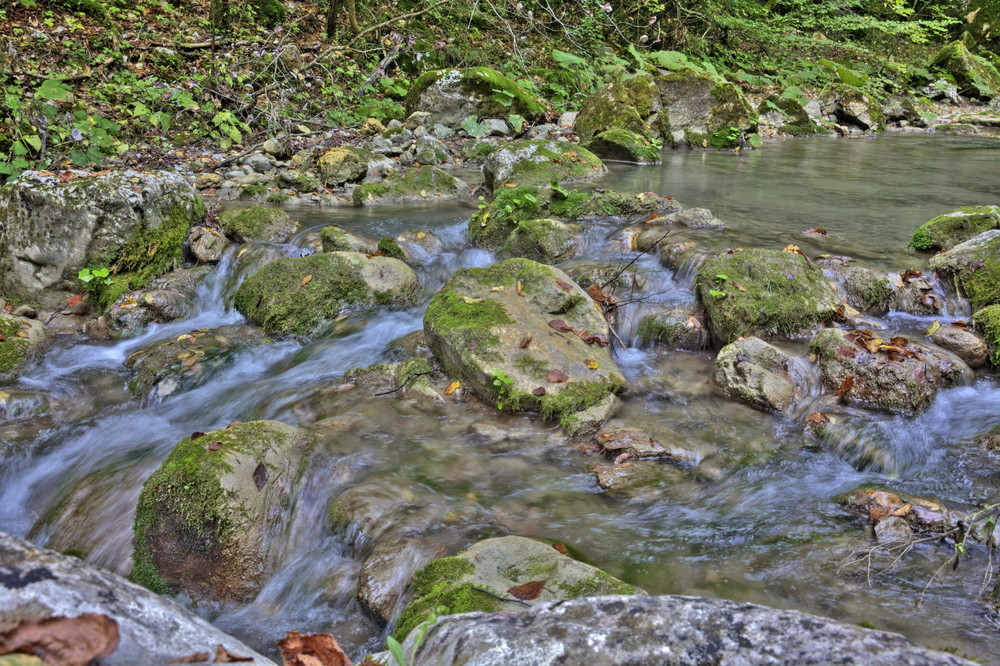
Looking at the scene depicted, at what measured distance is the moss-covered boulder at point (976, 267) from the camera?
541 cm

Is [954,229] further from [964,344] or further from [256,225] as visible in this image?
[256,225]

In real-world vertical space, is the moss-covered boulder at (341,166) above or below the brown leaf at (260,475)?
above

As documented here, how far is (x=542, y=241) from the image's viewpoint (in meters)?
6.93

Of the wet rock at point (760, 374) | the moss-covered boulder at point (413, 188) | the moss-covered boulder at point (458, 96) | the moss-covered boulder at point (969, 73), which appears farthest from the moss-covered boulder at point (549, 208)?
the moss-covered boulder at point (969, 73)

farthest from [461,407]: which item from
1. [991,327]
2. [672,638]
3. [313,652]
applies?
[991,327]

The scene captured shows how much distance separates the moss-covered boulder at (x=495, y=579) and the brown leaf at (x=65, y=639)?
146cm

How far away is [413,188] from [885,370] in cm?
691

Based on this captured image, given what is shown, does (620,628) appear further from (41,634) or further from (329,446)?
(329,446)

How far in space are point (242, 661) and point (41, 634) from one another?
336 mm

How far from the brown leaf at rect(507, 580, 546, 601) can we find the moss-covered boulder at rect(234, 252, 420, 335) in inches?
155

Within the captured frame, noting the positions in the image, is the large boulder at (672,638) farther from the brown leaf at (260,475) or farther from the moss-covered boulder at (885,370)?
the moss-covered boulder at (885,370)

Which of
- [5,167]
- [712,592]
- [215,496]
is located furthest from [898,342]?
[5,167]

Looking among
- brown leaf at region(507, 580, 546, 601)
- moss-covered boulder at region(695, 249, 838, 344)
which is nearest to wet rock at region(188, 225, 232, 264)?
moss-covered boulder at region(695, 249, 838, 344)

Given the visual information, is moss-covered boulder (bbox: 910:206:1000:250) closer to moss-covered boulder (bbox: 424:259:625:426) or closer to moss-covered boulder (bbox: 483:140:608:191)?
moss-covered boulder (bbox: 424:259:625:426)
